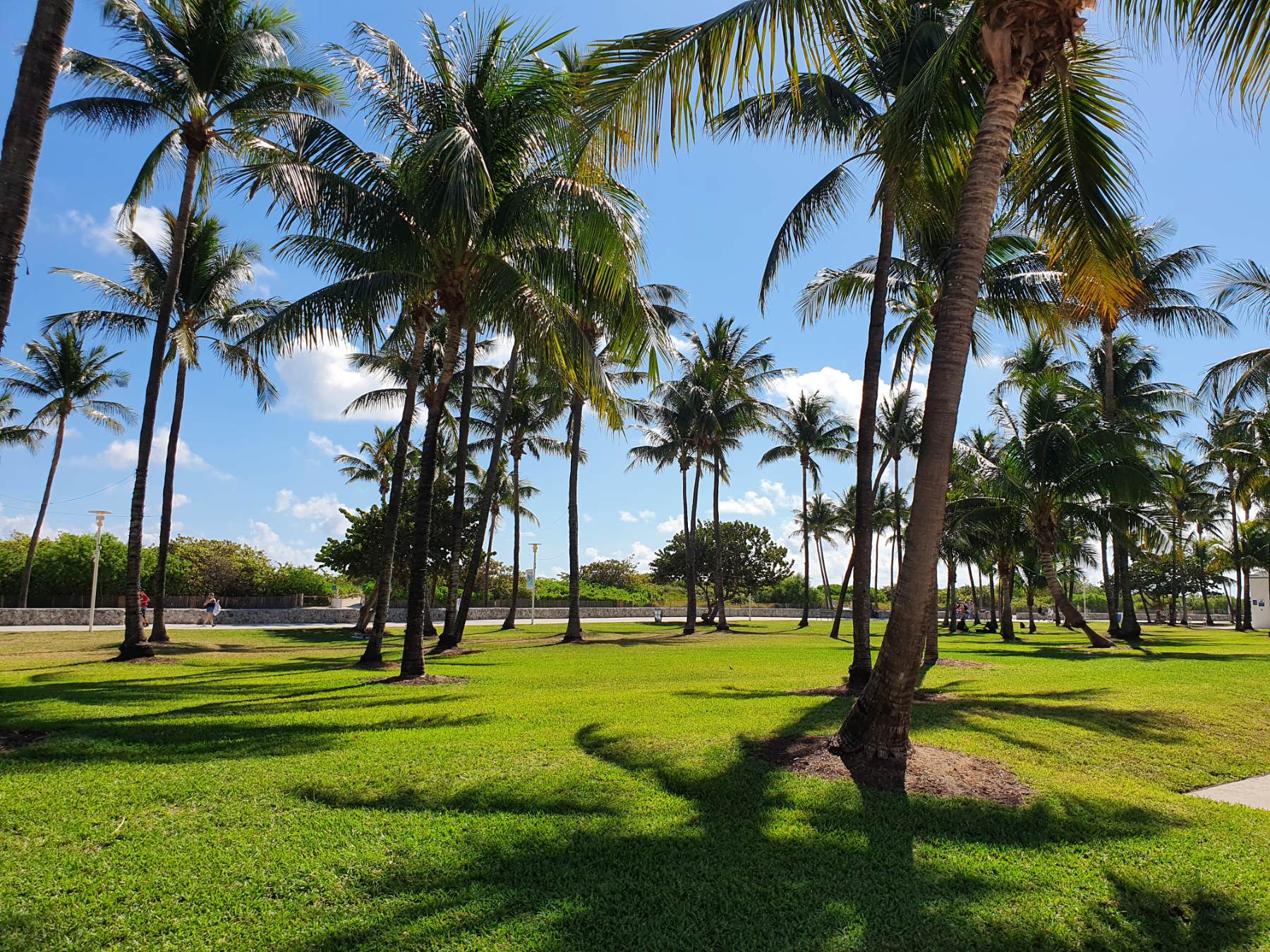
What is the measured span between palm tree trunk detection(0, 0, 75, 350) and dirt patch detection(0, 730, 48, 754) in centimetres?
391

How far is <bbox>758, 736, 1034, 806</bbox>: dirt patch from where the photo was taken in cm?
572

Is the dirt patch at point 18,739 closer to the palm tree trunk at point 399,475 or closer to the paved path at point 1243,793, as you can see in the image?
the palm tree trunk at point 399,475

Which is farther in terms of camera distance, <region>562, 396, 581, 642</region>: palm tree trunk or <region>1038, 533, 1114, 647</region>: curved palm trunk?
<region>562, 396, 581, 642</region>: palm tree trunk

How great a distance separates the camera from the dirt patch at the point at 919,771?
18.8 feet

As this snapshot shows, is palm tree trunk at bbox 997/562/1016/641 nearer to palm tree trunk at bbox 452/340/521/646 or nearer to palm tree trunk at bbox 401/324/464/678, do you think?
palm tree trunk at bbox 452/340/521/646

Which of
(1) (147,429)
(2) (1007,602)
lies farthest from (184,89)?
(2) (1007,602)

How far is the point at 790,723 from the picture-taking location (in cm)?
815

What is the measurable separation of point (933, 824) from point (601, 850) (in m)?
2.40

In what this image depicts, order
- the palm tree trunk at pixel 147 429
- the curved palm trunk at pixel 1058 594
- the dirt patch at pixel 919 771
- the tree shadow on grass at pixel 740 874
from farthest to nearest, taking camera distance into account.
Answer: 1. the curved palm trunk at pixel 1058 594
2. the palm tree trunk at pixel 147 429
3. the dirt patch at pixel 919 771
4. the tree shadow on grass at pixel 740 874

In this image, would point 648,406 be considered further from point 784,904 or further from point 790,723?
point 784,904

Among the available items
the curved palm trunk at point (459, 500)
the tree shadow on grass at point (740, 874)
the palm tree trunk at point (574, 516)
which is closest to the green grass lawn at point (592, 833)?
the tree shadow on grass at point (740, 874)

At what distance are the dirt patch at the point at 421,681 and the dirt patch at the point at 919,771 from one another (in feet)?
22.6

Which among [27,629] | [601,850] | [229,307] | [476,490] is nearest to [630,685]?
[601,850]

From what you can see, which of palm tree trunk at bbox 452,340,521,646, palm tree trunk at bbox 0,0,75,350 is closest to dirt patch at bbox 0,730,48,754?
palm tree trunk at bbox 0,0,75,350
